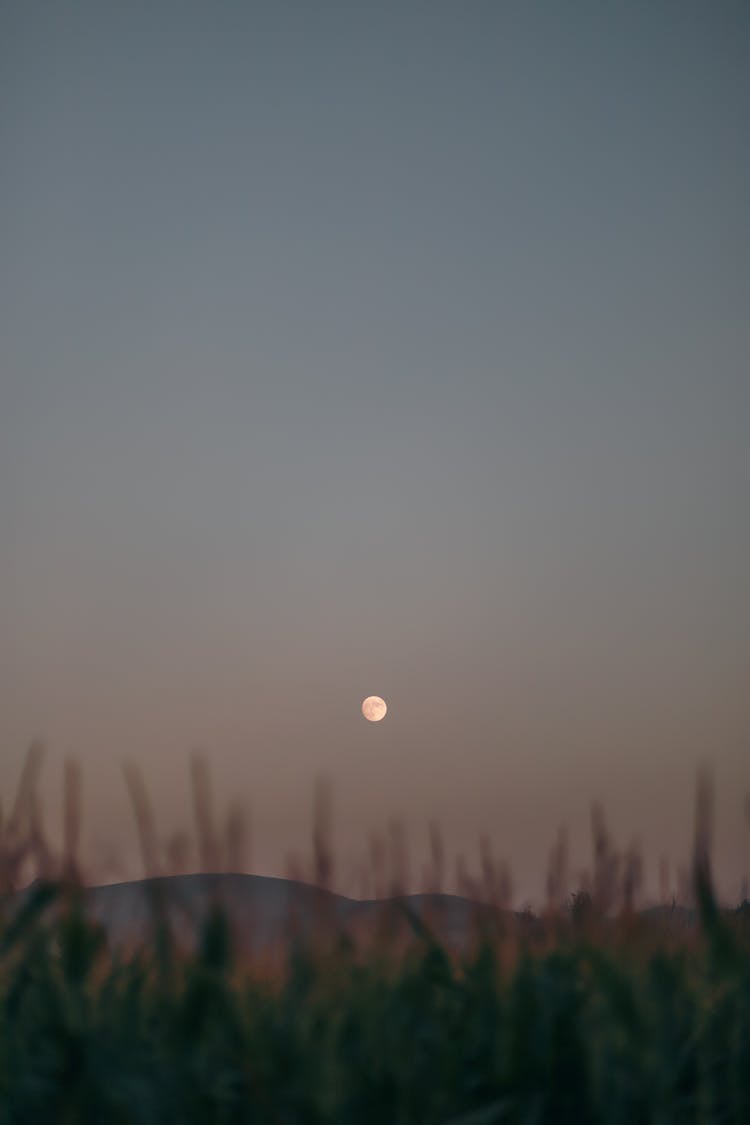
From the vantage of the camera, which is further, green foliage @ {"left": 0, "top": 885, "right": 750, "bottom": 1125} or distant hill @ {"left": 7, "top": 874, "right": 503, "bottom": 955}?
distant hill @ {"left": 7, "top": 874, "right": 503, "bottom": 955}

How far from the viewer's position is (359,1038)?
10.9 ft

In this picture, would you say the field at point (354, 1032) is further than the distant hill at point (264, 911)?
No

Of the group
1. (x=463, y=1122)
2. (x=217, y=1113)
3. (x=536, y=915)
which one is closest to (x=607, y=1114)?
(x=463, y=1122)

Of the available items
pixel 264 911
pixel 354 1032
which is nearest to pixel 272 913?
pixel 264 911

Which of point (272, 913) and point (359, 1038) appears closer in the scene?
point (359, 1038)

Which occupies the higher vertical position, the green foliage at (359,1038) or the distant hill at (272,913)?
the distant hill at (272,913)

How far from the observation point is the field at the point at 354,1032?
304cm

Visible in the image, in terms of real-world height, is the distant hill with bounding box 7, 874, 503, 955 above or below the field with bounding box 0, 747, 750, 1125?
above

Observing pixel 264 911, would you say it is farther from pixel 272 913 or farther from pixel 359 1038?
pixel 359 1038

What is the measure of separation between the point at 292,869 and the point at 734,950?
144cm

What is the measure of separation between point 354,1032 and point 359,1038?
3cm

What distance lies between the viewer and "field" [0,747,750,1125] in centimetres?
304

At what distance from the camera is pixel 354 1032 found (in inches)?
131

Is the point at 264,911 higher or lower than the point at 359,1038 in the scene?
higher
